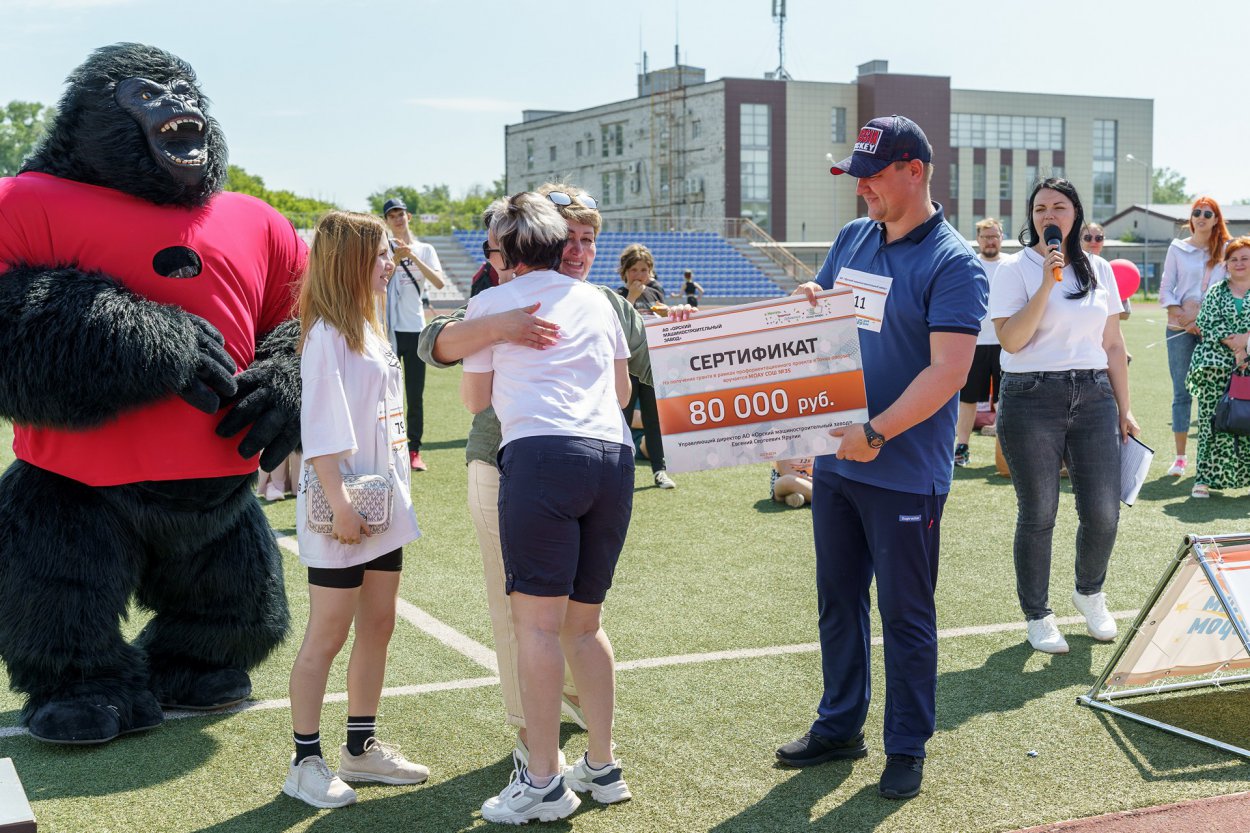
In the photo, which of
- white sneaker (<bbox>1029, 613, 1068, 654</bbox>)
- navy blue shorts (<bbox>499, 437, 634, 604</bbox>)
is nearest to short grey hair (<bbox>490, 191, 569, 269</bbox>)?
navy blue shorts (<bbox>499, 437, 634, 604</bbox>)

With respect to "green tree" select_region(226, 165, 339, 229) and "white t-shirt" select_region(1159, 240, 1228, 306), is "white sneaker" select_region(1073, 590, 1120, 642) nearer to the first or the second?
"white t-shirt" select_region(1159, 240, 1228, 306)

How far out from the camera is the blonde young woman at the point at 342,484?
3.51 metres

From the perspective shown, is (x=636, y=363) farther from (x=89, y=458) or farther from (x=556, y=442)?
(x=89, y=458)

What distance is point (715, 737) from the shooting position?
4.11m

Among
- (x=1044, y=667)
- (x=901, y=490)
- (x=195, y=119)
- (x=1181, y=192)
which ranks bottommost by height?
(x=1044, y=667)

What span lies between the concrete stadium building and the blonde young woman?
53.5 m

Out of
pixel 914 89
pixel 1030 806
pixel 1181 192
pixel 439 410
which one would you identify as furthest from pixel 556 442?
pixel 1181 192

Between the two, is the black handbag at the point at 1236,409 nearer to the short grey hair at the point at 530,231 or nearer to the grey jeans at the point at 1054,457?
the grey jeans at the point at 1054,457

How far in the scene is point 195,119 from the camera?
4.23 metres

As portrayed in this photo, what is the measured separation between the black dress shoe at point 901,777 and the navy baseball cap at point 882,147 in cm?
177

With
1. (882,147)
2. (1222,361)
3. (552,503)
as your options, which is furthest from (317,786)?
(1222,361)

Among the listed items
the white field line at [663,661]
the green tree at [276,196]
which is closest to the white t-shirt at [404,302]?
the white field line at [663,661]

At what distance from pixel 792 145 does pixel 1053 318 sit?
58.8m

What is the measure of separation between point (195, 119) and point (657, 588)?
3.17m
